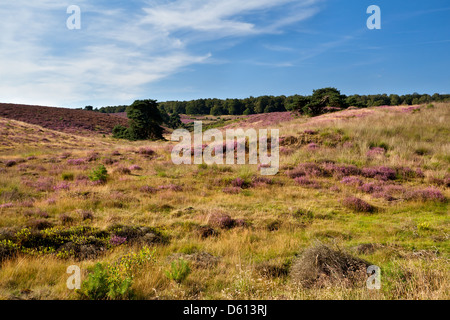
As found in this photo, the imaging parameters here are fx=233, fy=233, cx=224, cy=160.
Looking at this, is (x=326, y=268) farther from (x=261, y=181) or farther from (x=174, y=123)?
(x=174, y=123)

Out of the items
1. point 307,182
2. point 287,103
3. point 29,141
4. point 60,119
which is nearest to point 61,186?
point 307,182

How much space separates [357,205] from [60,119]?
64.4 metres

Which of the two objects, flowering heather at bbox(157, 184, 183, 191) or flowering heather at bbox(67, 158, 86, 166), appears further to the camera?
flowering heather at bbox(67, 158, 86, 166)

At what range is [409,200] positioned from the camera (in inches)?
360

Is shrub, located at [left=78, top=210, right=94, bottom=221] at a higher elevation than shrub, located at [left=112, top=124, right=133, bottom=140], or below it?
below

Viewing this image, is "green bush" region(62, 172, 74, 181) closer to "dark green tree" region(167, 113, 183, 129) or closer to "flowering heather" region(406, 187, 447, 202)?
"flowering heather" region(406, 187, 447, 202)

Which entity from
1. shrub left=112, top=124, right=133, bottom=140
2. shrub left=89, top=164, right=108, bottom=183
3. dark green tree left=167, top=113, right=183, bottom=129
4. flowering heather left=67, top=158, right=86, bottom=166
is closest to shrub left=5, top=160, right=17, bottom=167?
flowering heather left=67, top=158, right=86, bottom=166

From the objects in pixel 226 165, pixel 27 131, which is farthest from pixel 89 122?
pixel 226 165

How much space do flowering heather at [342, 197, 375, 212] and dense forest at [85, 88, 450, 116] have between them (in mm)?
32140

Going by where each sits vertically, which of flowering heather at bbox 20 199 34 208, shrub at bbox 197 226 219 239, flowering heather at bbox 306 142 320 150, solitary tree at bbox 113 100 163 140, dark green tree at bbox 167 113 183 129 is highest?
dark green tree at bbox 167 113 183 129

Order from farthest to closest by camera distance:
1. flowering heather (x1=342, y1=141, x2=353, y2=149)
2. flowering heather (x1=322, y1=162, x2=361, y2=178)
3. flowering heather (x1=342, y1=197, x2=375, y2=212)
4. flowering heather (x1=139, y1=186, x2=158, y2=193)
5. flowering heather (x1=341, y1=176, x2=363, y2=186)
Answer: flowering heather (x1=342, y1=141, x2=353, y2=149) → flowering heather (x1=322, y1=162, x2=361, y2=178) → flowering heather (x1=341, y1=176, x2=363, y2=186) → flowering heather (x1=139, y1=186, x2=158, y2=193) → flowering heather (x1=342, y1=197, x2=375, y2=212)

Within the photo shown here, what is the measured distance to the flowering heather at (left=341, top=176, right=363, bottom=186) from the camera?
1128cm

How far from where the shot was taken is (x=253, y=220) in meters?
7.71
